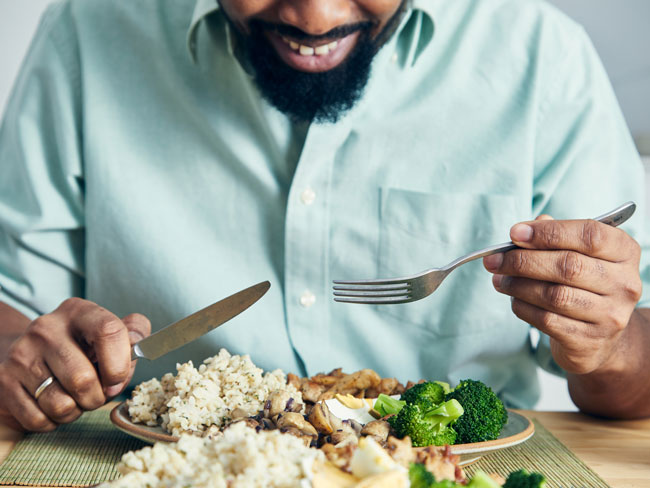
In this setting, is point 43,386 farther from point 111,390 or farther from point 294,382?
point 294,382

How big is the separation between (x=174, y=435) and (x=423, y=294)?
1.41 ft

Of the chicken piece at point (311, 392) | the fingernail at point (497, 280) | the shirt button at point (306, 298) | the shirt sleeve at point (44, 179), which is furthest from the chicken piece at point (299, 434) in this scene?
the shirt sleeve at point (44, 179)

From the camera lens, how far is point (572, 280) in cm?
104

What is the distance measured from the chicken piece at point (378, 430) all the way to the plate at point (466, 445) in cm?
7

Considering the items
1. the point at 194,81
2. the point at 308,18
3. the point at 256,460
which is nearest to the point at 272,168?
the point at 194,81

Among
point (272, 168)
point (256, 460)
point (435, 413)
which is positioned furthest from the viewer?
point (272, 168)

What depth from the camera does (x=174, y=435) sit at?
934 mm

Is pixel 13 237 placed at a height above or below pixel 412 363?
above

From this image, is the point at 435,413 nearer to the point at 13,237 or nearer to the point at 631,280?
the point at 631,280

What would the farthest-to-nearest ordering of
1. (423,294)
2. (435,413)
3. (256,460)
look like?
(423,294)
(435,413)
(256,460)

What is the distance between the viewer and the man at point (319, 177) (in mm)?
1526

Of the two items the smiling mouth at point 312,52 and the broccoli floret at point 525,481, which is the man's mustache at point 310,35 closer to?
the smiling mouth at point 312,52

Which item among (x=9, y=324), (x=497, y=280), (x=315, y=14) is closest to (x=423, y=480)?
(x=497, y=280)

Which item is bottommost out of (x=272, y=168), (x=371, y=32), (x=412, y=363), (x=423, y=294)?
(x=412, y=363)
